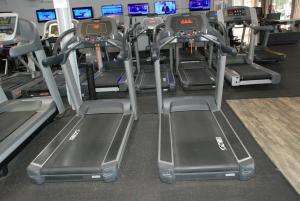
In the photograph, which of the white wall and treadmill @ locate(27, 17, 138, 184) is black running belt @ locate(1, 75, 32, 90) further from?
the white wall

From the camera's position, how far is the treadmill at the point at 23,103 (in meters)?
3.08

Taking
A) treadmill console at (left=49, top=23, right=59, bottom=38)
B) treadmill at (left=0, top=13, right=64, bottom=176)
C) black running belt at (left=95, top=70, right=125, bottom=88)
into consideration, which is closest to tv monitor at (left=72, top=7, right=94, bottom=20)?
treadmill console at (left=49, top=23, right=59, bottom=38)

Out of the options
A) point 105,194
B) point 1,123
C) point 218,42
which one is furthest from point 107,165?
point 218,42

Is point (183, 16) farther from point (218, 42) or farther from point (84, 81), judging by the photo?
point (84, 81)

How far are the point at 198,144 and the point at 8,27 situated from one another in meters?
2.98

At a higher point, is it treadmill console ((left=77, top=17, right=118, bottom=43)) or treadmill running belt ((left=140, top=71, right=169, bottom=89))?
treadmill console ((left=77, top=17, right=118, bottom=43))

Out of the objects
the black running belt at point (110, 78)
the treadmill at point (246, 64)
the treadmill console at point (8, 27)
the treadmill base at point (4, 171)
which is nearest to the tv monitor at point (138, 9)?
the treadmill at point (246, 64)

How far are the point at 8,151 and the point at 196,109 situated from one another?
2.23m

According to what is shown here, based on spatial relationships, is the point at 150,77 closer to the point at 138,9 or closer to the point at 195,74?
the point at 195,74

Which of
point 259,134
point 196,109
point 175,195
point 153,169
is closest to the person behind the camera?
point 175,195

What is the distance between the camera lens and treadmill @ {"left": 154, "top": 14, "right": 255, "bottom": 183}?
7.55 feet

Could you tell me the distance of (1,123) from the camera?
10.8 ft

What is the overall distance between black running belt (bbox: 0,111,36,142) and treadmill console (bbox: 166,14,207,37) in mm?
2191

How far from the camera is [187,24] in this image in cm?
346
